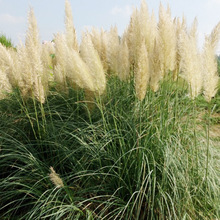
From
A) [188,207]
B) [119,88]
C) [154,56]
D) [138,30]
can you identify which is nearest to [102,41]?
[119,88]

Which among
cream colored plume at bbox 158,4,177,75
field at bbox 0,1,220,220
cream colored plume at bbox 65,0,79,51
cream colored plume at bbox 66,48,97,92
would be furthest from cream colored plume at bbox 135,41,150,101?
cream colored plume at bbox 65,0,79,51

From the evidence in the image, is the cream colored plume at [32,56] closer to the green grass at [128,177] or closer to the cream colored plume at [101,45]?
the green grass at [128,177]

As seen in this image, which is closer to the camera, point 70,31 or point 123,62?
point 123,62

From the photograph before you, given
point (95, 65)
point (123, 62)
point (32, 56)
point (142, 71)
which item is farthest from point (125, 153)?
point (32, 56)

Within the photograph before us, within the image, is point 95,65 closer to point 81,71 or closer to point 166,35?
point 81,71

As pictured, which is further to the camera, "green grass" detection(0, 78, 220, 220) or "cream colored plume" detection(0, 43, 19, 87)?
"cream colored plume" detection(0, 43, 19, 87)

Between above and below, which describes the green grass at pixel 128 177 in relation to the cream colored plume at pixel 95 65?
below

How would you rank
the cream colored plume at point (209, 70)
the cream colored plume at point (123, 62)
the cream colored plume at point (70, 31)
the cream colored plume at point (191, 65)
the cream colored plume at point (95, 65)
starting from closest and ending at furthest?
the cream colored plume at point (209, 70) → the cream colored plume at point (191, 65) → the cream colored plume at point (95, 65) → the cream colored plume at point (123, 62) → the cream colored plume at point (70, 31)

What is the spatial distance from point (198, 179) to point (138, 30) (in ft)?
5.13

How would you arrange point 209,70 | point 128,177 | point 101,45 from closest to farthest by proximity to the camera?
1. point 209,70
2. point 128,177
3. point 101,45

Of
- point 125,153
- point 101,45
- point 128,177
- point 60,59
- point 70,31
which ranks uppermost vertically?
point 70,31

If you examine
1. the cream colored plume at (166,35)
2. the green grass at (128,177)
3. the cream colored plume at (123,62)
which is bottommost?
the green grass at (128,177)

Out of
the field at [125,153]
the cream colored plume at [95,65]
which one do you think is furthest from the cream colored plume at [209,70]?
the cream colored plume at [95,65]

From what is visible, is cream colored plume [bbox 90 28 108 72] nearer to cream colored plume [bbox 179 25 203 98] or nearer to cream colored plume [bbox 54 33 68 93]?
cream colored plume [bbox 54 33 68 93]
